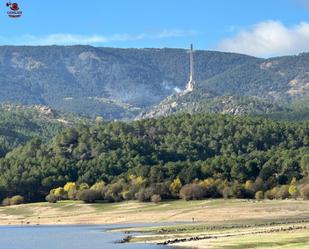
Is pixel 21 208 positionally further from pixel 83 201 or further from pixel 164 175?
pixel 164 175

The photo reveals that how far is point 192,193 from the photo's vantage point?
179625mm

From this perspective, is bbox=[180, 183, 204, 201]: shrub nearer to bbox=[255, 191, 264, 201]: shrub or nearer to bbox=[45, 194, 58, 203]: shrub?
bbox=[255, 191, 264, 201]: shrub

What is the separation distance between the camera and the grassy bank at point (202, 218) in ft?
330

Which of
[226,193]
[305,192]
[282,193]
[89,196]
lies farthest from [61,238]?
[89,196]

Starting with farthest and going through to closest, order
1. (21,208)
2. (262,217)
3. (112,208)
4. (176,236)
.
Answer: (21,208) < (112,208) < (262,217) < (176,236)

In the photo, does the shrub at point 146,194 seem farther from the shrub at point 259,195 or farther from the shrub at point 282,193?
the shrub at point 282,193

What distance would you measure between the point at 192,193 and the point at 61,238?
61.5 m

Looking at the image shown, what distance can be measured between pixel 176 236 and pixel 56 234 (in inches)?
890

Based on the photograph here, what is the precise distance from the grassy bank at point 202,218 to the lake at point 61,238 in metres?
4.38

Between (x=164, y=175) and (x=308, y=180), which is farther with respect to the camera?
(x=164, y=175)

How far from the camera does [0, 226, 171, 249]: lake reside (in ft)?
353

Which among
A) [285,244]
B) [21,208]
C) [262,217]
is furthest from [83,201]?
[285,244]

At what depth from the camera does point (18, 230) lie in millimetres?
142375

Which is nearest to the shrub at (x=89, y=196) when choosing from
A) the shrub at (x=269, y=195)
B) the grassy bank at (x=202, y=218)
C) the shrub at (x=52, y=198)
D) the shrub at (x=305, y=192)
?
the grassy bank at (x=202, y=218)
